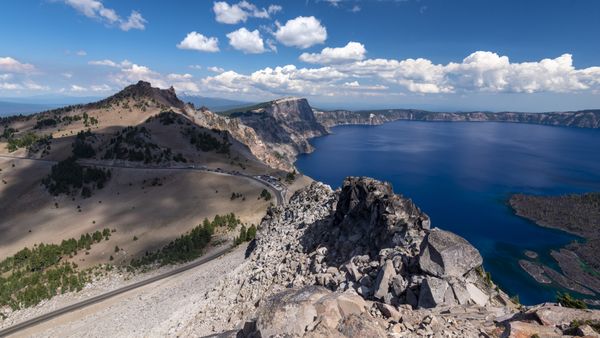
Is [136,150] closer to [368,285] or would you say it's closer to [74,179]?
[74,179]

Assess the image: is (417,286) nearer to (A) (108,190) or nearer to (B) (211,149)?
(A) (108,190)

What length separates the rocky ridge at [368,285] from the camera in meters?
17.5

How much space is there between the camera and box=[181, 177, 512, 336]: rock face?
733 inches

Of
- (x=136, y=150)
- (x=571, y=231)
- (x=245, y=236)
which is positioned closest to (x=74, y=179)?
(x=136, y=150)

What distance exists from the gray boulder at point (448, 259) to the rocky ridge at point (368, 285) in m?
0.06

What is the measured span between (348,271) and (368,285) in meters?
2.91

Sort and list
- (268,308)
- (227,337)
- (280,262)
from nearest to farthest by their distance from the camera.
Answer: (268,308) < (227,337) < (280,262)

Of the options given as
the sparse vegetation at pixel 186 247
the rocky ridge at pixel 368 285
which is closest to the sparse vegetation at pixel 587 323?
the rocky ridge at pixel 368 285

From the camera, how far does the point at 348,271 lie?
93.8 ft

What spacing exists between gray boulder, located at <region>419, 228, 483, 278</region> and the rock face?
0.06m

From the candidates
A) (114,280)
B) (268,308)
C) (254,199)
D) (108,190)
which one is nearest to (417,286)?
(268,308)

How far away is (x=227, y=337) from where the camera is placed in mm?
22000

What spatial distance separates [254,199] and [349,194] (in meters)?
49.7

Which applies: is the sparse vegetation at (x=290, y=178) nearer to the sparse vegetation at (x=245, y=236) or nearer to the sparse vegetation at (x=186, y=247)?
the sparse vegetation at (x=186, y=247)
